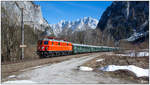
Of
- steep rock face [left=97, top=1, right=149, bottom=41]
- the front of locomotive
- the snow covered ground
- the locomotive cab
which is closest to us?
the snow covered ground

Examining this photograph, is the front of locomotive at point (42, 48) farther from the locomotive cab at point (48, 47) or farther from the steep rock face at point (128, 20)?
the steep rock face at point (128, 20)

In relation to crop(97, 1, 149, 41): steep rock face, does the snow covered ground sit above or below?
below

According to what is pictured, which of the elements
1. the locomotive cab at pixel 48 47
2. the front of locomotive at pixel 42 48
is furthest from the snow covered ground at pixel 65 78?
the locomotive cab at pixel 48 47

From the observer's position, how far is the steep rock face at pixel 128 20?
113062 mm

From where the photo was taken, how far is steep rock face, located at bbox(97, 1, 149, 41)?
113 metres

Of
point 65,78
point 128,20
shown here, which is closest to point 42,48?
point 65,78

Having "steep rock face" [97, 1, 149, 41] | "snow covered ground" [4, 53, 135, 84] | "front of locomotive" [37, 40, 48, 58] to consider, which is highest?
"steep rock face" [97, 1, 149, 41]

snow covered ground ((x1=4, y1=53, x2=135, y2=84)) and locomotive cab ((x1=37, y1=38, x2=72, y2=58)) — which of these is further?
locomotive cab ((x1=37, y1=38, x2=72, y2=58))

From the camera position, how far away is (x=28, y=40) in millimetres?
23531

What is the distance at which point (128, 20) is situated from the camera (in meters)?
129

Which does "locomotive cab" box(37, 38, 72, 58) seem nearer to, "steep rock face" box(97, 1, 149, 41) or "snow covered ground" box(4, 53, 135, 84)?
"snow covered ground" box(4, 53, 135, 84)

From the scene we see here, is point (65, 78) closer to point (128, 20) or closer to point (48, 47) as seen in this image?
point (48, 47)

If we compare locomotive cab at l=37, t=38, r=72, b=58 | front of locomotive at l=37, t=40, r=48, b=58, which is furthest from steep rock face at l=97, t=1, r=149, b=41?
front of locomotive at l=37, t=40, r=48, b=58

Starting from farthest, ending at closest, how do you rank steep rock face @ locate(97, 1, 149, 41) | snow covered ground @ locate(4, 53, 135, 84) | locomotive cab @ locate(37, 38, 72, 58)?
1. steep rock face @ locate(97, 1, 149, 41)
2. locomotive cab @ locate(37, 38, 72, 58)
3. snow covered ground @ locate(4, 53, 135, 84)
